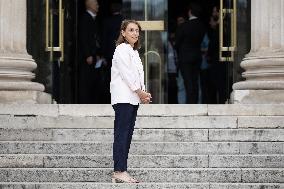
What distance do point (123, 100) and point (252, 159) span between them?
2019 millimetres

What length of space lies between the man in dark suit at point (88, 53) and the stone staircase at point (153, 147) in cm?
365

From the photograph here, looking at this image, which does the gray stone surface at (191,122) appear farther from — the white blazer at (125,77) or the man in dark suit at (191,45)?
the man in dark suit at (191,45)

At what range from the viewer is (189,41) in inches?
629

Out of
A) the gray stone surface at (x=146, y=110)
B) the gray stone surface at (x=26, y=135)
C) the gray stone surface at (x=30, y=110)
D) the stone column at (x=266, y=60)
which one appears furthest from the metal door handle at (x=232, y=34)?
the gray stone surface at (x=26, y=135)

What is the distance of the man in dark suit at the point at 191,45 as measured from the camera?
51.7ft

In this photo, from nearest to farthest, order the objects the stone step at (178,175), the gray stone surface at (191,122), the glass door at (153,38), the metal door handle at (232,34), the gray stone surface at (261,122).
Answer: the stone step at (178,175), the gray stone surface at (191,122), the gray stone surface at (261,122), the metal door handle at (232,34), the glass door at (153,38)

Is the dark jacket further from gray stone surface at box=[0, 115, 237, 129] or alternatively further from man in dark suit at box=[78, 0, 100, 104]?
gray stone surface at box=[0, 115, 237, 129]

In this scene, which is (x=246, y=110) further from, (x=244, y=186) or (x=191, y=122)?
(x=244, y=186)

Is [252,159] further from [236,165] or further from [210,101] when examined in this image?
[210,101]

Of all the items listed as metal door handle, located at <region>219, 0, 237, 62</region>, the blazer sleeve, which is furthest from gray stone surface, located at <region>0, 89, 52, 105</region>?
the blazer sleeve

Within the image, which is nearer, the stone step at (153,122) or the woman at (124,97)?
the woman at (124,97)

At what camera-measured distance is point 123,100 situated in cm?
922

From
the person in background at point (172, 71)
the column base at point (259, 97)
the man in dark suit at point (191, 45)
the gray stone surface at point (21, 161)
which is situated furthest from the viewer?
the person in background at point (172, 71)

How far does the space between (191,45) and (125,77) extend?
6880mm
